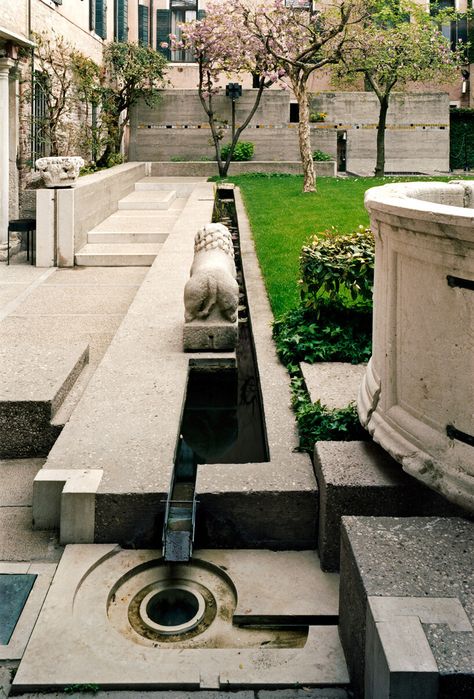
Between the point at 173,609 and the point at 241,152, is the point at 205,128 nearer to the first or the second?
the point at 241,152

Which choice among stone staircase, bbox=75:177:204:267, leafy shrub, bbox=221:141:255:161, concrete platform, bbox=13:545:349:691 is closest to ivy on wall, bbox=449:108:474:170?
leafy shrub, bbox=221:141:255:161

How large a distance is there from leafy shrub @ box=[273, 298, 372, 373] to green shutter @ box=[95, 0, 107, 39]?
1829 cm

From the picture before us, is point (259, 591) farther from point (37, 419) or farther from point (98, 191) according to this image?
point (98, 191)

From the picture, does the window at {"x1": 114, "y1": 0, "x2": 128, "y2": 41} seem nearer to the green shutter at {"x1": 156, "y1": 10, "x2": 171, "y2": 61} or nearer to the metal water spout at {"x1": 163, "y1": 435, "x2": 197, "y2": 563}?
the green shutter at {"x1": 156, "y1": 10, "x2": 171, "y2": 61}

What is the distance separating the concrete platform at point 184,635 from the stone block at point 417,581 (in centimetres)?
26

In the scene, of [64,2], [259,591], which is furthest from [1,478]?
[64,2]

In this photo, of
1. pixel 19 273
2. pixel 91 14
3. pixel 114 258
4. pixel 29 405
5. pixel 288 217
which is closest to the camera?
pixel 29 405

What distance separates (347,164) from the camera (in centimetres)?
3238

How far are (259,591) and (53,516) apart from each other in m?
1.23

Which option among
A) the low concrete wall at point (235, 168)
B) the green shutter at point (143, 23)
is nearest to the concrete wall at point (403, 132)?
the low concrete wall at point (235, 168)

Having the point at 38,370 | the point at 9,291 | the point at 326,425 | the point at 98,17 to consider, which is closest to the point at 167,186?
the point at 98,17

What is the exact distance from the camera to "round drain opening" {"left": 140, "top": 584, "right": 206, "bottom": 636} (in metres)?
3.51

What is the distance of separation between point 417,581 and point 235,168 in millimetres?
25695

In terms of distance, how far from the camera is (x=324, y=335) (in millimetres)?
6629
